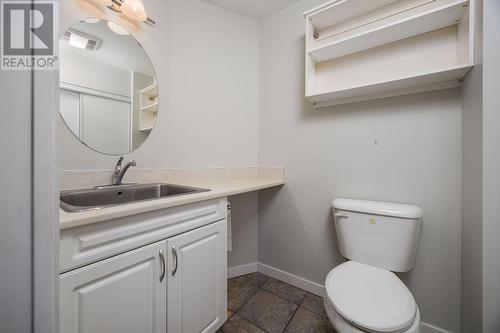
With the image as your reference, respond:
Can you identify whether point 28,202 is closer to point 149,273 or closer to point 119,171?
point 149,273

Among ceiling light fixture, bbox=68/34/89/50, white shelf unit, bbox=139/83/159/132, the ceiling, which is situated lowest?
white shelf unit, bbox=139/83/159/132

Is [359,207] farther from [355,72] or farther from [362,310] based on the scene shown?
[355,72]

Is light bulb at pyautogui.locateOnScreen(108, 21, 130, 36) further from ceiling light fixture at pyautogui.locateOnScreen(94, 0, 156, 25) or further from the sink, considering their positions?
the sink

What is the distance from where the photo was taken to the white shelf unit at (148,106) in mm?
1497

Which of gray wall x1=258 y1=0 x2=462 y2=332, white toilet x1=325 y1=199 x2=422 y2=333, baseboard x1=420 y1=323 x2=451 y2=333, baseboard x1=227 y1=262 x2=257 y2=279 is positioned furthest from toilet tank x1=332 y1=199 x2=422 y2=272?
baseboard x1=227 y1=262 x2=257 y2=279

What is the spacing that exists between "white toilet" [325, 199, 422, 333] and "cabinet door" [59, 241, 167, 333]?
0.81 metres

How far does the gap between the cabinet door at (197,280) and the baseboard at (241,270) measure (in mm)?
650

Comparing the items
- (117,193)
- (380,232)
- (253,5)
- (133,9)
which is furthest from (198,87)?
(380,232)

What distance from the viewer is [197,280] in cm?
109

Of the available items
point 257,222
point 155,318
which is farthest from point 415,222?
point 155,318

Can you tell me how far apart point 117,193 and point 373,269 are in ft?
5.26

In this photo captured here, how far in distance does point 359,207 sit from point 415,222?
0.29 metres

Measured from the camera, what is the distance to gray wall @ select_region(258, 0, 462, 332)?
1.23m

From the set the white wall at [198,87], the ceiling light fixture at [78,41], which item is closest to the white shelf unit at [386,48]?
the white wall at [198,87]
